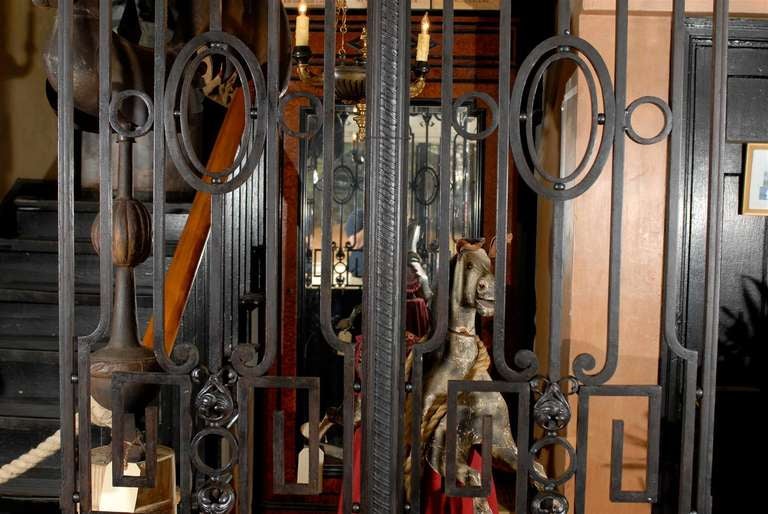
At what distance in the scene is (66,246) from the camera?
1254 millimetres

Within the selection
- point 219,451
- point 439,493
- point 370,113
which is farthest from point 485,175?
point 370,113

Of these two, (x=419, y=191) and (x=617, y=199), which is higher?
(x=419, y=191)

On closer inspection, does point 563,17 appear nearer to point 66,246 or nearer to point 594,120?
point 594,120

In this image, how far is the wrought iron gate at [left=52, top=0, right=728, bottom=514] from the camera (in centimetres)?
121

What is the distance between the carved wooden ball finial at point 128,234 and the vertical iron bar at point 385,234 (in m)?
0.46

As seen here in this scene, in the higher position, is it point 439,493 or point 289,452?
point 439,493

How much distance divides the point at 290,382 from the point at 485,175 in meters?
3.33

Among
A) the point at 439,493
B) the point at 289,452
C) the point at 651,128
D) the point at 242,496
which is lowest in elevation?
the point at 289,452

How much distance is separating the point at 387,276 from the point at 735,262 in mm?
2447

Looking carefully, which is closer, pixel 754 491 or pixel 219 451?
pixel 219 451

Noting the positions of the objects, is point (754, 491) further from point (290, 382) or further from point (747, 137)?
point (290, 382)

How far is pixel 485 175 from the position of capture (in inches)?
174

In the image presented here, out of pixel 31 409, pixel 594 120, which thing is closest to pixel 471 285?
pixel 594 120

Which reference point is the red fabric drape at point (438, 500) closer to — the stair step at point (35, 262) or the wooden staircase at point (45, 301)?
→ the wooden staircase at point (45, 301)
